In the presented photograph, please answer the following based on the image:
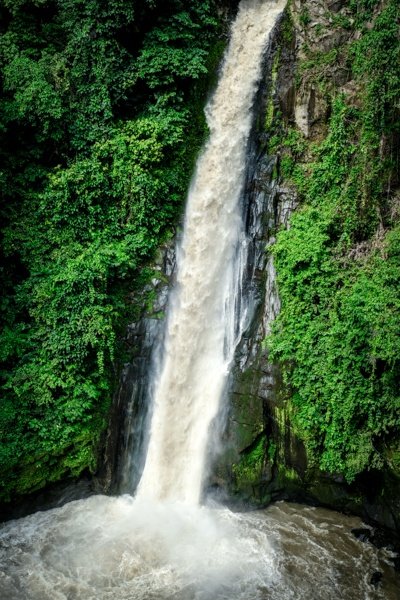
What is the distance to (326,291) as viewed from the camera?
9.39 meters

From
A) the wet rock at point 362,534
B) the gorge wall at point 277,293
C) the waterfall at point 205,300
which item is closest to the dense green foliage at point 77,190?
the gorge wall at point 277,293

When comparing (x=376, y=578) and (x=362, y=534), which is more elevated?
(x=362, y=534)

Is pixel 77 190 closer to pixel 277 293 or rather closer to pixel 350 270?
pixel 277 293

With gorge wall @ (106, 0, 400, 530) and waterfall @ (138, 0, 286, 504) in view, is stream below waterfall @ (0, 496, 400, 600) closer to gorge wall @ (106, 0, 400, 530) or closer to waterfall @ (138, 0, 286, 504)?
gorge wall @ (106, 0, 400, 530)

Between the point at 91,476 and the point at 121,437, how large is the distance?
1.11 m

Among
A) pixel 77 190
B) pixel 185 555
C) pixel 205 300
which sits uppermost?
pixel 77 190

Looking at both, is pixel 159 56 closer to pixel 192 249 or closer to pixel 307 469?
pixel 192 249

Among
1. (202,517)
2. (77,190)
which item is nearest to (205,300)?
(77,190)

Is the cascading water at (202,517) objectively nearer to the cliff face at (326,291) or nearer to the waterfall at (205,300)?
the waterfall at (205,300)

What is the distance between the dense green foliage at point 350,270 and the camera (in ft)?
27.9

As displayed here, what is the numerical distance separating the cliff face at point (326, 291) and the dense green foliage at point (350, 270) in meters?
0.03

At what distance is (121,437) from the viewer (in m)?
10.0

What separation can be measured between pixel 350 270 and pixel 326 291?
693 mm

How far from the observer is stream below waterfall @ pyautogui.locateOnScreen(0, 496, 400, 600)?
7.64m
